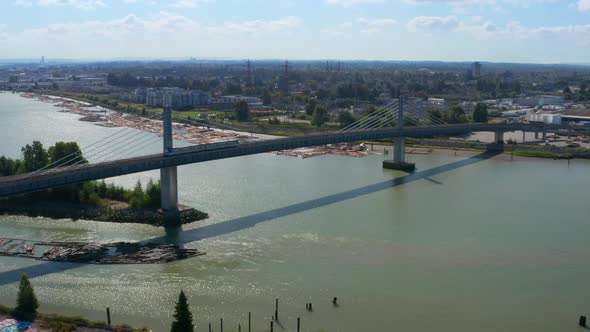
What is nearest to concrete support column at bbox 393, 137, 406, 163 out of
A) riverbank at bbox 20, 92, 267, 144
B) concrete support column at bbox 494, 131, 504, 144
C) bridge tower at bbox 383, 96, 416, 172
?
bridge tower at bbox 383, 96, 416, 172

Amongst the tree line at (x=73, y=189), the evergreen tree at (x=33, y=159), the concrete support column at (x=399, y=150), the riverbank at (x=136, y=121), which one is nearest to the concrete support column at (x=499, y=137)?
the concrete support column at (x=399, y=150)

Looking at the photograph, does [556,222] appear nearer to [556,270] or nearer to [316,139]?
[556,270]

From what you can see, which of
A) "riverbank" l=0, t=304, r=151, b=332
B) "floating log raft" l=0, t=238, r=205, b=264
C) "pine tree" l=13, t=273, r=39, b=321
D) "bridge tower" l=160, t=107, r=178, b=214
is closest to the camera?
"riverbank" l=0, t=304, r=151, b=332

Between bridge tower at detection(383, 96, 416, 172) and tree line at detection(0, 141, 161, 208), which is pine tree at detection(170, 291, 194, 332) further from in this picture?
bridge tower at detection(383, 96, 416, 172)

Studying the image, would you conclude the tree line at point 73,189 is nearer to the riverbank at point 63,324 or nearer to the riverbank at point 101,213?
the riverbank at point 101,213

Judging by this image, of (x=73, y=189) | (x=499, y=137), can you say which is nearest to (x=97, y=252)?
(x=73, y=189)

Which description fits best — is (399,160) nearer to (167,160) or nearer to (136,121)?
(167,160)
